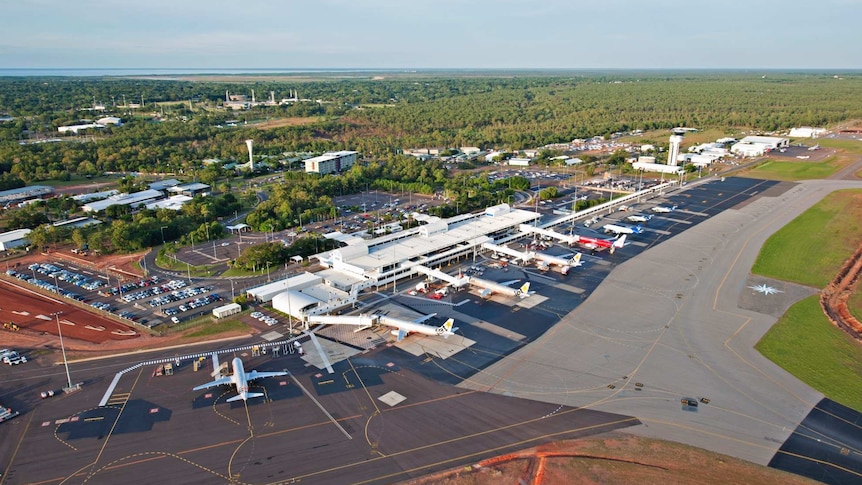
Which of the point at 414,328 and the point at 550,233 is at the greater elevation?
the point at 550,233

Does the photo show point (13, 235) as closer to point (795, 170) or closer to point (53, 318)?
point (53, 318)

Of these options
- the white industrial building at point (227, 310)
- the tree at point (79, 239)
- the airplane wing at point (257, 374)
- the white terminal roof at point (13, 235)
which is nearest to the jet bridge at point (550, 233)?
the white industrial building at point (227, 310)

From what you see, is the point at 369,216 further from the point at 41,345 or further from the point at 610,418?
the point at 610,418

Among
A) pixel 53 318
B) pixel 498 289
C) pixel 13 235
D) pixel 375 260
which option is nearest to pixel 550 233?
pixel 498 289

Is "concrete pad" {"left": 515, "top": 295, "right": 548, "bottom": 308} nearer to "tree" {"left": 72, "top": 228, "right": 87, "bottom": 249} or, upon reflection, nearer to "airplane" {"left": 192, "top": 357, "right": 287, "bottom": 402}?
"airplane" {"left": 192, "top": 357, "right": 287, "bottom": 402}

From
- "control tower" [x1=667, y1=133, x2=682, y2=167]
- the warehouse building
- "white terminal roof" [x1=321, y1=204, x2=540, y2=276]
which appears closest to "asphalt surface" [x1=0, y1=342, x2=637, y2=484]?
"white terminal roof" [x1=321, y1=204, x2=540, y2=276]

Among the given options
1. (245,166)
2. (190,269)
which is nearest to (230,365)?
(190,269)
